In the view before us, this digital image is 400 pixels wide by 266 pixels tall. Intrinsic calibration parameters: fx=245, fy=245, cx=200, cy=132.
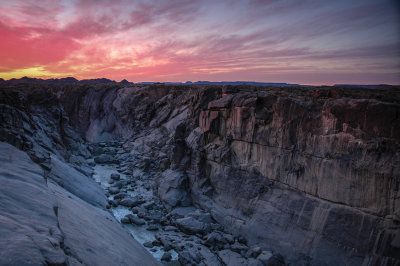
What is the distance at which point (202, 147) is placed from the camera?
68.5 ft

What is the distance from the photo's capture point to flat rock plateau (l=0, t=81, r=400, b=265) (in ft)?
30.9

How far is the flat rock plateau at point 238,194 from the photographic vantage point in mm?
9414

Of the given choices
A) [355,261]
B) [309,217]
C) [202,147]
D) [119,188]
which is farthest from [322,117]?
[119,188]

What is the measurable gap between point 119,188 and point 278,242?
16.0 meters

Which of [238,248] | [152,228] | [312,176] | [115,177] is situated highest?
[312,176]

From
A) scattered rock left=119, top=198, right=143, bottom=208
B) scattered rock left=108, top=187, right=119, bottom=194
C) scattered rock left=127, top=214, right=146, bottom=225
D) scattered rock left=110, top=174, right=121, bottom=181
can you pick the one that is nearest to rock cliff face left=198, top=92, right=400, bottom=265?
scattered rock left=127, top=214, right=146, bottom=225

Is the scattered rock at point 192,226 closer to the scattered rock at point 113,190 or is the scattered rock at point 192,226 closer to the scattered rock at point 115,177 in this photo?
the scattered rock at point 113,190

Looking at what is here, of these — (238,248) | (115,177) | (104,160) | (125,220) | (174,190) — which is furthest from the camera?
(104,160)

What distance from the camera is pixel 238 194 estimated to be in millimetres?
17266

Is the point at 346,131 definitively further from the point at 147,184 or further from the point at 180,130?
the point at 147,184

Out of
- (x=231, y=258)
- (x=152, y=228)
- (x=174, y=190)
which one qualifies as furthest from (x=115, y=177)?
(x=231, y=258)

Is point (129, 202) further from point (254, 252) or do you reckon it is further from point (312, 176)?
point (312, 176)

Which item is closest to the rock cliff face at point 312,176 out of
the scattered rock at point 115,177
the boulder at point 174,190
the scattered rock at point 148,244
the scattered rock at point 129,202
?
the boulder at point 174,190

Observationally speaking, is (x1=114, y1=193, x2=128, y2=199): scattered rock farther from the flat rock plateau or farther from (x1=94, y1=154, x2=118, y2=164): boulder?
(x1=94, y1=154, x2=118, y2=164): boulder
